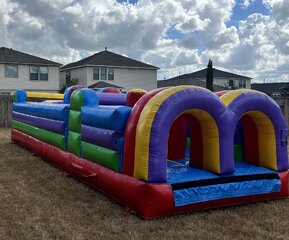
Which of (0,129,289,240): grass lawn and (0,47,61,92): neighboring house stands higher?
(0,47,61,92): neighboring house

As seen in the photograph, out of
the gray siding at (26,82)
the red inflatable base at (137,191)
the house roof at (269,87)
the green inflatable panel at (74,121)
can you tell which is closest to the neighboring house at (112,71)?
the gray siding at (26,82)

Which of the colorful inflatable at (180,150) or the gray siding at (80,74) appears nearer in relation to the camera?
the colorful inflatable at (180,150)

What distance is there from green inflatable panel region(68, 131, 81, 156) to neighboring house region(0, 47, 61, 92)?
78.7ft

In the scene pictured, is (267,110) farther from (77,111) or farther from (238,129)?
(77,111)

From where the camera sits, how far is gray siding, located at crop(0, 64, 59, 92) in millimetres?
29750

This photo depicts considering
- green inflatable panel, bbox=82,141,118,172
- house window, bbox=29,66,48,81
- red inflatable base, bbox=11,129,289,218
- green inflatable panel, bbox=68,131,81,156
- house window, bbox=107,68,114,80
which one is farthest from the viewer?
house window, bbox=107,68,114,80

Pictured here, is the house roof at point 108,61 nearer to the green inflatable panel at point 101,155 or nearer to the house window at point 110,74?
the house window at point 110,74

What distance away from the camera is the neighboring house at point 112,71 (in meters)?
33.8

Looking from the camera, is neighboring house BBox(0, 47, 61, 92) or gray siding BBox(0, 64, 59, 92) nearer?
gray siding BBox(0, 64, 59, 92)

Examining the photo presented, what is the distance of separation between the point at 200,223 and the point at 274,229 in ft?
2.90

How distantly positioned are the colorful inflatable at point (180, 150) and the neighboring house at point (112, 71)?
88.2 ft

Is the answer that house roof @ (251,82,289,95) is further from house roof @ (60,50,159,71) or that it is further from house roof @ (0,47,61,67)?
house roof @ (0,47,61,67)

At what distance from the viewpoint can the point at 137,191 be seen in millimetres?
5074

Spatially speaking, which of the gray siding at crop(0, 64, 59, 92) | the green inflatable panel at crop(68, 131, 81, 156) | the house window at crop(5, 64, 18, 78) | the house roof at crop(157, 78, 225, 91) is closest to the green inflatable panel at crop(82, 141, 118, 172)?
the green inflatable panel at crop(68, 131, 81, 156)
